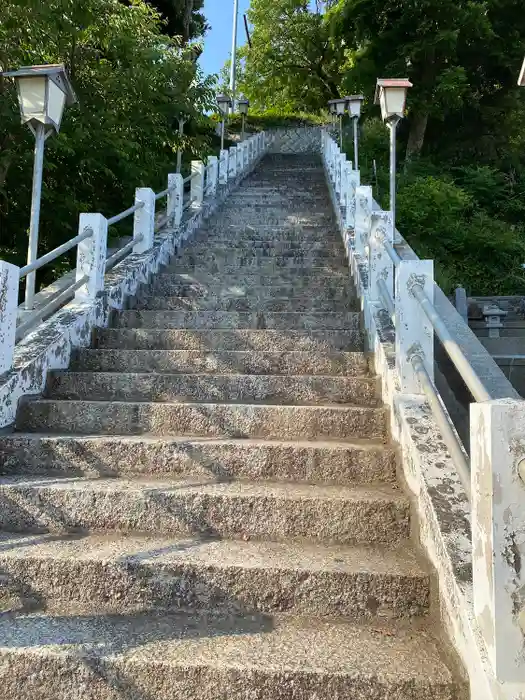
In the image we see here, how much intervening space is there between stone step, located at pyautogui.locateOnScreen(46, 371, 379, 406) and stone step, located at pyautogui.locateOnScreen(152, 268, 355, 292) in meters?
1.77

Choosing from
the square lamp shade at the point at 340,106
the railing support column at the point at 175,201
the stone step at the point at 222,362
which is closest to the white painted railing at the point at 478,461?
the stone step at the point at 222,362

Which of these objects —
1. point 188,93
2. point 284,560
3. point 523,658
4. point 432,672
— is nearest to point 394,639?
point 432,672

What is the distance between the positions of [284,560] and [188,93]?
768 centimetres

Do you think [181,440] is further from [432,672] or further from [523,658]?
[523,658]

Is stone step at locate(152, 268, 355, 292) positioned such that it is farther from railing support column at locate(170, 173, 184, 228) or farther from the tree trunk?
the tree trunk

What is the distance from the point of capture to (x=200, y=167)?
902cm

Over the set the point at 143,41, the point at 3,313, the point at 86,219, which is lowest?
the point at 3,313

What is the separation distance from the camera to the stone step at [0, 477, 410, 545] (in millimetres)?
2340

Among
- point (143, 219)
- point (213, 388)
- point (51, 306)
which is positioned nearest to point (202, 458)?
point (213, 388)

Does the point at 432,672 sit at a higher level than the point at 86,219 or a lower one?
lower

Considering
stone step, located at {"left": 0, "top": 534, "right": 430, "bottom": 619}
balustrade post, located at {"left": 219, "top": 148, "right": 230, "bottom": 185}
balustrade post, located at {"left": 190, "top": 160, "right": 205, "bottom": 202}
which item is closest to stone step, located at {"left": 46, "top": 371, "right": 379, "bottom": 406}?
stone step, located at {"left": 0, "top": 534, "right": 430, "bottom": 619}

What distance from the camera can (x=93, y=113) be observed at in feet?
23.3

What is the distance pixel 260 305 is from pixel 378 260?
119 cm

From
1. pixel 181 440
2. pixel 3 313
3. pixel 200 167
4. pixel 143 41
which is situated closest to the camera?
pixel 181 440
